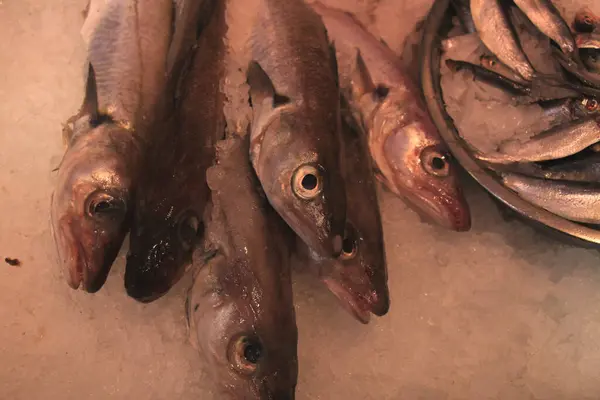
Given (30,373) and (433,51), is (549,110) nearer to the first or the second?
(433,51)

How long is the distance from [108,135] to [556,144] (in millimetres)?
1284

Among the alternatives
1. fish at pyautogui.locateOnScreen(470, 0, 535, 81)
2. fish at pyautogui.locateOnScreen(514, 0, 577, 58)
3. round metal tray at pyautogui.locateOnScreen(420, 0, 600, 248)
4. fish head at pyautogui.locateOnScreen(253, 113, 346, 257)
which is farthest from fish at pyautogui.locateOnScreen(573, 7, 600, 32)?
fish head at pyautogui.locateOnScreen(253, 113, 346, 257)

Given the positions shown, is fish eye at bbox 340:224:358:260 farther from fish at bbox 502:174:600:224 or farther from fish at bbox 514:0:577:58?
fish at bbox 514:0:577:58

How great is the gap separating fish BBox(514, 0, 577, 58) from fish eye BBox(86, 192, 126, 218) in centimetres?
139

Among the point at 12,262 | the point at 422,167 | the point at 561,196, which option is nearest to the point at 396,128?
the point at 422,167

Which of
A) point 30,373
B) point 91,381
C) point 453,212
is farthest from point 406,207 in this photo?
point 30,373

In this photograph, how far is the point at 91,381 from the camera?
4.97 ft

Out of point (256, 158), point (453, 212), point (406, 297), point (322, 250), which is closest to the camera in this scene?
point (322, 250)

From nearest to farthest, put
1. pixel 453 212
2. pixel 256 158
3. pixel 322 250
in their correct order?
1. pixel 322 250
2. pixel 256 158
3. pixel 453 212

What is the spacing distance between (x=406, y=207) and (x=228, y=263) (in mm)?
651

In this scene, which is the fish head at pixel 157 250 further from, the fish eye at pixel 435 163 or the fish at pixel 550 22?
the fish at pixel 550 22

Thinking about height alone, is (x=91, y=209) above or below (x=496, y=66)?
below

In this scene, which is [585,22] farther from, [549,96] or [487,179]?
[487,179]

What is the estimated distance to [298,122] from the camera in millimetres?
1393
